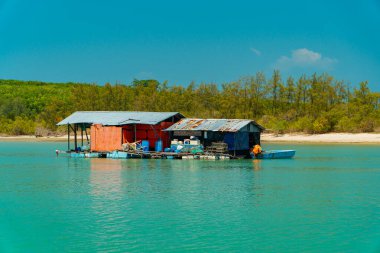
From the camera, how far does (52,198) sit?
17.9 metres

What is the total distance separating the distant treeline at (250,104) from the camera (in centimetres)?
5694

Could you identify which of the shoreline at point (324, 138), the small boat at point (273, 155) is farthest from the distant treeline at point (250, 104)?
the small boat at point (273, 155)

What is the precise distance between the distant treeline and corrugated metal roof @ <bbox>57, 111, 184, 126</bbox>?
88.0ft

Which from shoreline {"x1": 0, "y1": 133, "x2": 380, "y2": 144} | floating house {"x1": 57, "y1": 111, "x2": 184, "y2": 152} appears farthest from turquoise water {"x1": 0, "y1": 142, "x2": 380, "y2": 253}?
shoreline {"x1": 0, "y1": 133, "x2": 380, "y2": 144}

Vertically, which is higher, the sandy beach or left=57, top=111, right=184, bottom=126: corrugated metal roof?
left=57, top=111, right=184, bottom=126: corrugated metal roof

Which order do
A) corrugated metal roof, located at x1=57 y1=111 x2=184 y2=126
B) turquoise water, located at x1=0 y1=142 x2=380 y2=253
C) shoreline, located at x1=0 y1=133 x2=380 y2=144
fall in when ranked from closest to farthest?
turquoise water, located at x1=0 y1=142 x2=380 y2=253
corrugated metal roof, located at x1=57 y1=111 x2=184 y2=126
shoreline, located at x1=0 y1=133 x2=380 y2=144

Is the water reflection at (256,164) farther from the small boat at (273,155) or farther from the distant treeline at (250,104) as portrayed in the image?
the distant treeline at (250,104)

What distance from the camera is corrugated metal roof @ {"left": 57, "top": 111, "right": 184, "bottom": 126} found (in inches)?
1312

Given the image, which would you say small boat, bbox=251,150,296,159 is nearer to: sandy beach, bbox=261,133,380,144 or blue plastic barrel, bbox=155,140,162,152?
blue plastic barrel, bbox=155,140,162,152

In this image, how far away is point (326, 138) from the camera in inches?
2183

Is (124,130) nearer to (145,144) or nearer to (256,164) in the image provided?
(145,144)

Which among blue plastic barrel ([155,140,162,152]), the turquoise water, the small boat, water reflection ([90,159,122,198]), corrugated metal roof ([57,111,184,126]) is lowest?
the turquoise water

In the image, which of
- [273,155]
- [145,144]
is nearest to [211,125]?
[273,155]

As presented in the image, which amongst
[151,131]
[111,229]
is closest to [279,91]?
[151,131]
